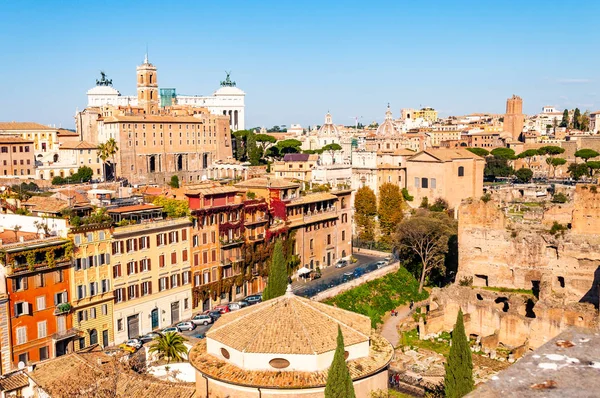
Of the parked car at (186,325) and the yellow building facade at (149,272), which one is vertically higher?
the yellow building facade at (149,272)

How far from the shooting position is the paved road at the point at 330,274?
45.5 meters

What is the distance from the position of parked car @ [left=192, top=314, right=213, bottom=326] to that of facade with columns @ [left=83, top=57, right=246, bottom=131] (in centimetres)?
7519

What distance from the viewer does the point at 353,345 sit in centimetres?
2008

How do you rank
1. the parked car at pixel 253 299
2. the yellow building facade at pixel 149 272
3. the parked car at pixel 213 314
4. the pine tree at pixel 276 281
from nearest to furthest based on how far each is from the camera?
1. the pine tree at pixel 276 281
2. the yellow building facade at pixel 149 272
3. the parked car at pixel 213 314
4. the parked car at pixel 253 299

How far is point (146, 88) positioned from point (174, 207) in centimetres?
7318

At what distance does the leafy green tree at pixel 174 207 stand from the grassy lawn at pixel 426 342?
15.1m

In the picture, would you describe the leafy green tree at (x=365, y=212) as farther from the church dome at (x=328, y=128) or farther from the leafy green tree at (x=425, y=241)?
the church dome at (x=328, y=128)

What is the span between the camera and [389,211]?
63.7 metres

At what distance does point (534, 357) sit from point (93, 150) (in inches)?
3529

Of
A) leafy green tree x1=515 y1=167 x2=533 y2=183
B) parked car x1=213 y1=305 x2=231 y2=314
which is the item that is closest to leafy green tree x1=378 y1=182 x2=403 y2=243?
parked car x1=213 y1=305 x2=231 y2=314

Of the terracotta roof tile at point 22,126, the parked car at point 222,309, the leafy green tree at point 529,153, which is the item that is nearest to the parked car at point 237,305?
the parked car at point 222,309

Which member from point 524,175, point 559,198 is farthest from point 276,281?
point 524,175

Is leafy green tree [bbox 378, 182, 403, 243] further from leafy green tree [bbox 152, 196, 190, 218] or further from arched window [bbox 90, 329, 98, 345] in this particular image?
arched window [bbox 90, 329, 98, 345]

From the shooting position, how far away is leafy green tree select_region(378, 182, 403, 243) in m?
62.5
